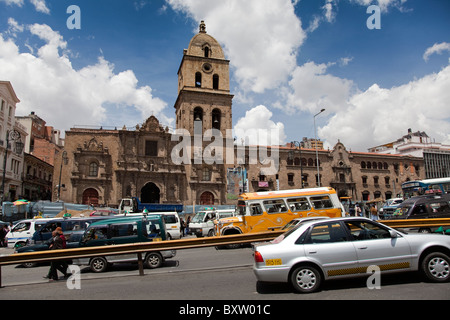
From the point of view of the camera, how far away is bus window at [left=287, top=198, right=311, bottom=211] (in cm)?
1462

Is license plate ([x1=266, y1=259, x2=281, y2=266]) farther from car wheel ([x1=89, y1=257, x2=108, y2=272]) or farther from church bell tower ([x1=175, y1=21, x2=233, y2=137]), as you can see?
church bell tower ([x1=175, y1=21, x2=233, y2=137])

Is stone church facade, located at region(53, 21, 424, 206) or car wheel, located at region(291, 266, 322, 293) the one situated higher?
stone church facade, located at region(53, 21, 424, 206)

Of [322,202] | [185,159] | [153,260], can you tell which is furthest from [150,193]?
[153,260]

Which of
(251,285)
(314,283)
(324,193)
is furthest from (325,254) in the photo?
(324,193)

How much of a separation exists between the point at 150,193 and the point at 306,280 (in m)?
35.8

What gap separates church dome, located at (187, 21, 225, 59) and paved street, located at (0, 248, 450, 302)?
125ft

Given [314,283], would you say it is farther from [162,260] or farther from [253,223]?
[253,223]

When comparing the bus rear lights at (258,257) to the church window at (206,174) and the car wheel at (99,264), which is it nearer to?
the car wheel at (99,264)

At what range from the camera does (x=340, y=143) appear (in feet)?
159

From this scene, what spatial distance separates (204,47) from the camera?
4325cm

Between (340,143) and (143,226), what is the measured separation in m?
43.6

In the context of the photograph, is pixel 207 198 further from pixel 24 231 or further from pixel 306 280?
pixel 306 280

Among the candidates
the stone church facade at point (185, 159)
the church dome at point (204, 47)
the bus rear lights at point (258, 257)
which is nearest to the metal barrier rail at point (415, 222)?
the bus rear lights at point (258, 257)

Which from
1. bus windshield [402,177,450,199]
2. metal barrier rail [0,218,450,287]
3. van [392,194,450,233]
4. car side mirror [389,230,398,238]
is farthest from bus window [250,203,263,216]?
bus windshield [402,177,450,199]
